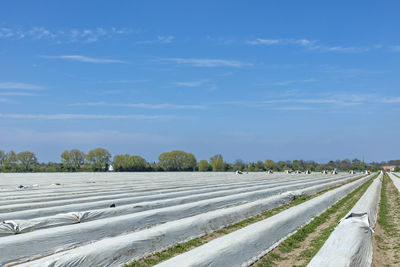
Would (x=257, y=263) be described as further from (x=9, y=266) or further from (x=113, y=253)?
(x=9, y=266)

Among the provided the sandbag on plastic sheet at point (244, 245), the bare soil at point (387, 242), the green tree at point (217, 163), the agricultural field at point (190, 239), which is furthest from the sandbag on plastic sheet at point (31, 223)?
the green tree at point (217, 163)

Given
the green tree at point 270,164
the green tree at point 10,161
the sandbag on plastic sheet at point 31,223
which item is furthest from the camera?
the green tree at point 270,164

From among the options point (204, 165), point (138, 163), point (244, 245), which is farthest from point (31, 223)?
point (204, 165)

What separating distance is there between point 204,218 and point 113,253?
248 cm

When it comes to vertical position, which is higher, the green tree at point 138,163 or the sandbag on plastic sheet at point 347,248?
the green tree at point 138,163

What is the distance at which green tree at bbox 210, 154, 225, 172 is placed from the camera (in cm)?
6008

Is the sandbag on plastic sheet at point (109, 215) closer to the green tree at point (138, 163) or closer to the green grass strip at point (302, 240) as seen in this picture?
the green grass strip at point (302, 240)

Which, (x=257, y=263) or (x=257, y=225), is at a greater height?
(x=257, y=225)

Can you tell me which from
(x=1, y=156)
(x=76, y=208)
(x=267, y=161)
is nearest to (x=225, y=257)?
(x=76, y=208)

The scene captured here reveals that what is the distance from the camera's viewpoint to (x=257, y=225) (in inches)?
233

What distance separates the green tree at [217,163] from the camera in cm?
6008

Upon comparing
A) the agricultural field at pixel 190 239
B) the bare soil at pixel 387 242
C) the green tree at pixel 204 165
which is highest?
the green tree at pixel 204 165

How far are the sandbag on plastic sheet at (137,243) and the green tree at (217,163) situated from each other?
52.6 metres

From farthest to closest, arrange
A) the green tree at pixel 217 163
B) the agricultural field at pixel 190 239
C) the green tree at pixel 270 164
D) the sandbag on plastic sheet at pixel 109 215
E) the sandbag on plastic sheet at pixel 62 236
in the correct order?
1. the green tree at pixel 270 164
2. the green tree at pixel 217 163
3. the sandbag on plastic sheet at pixel 109 215
4. the sandbag on plastic sheet at pixel 62 236
5. the agricultural field at pixel 190 239
